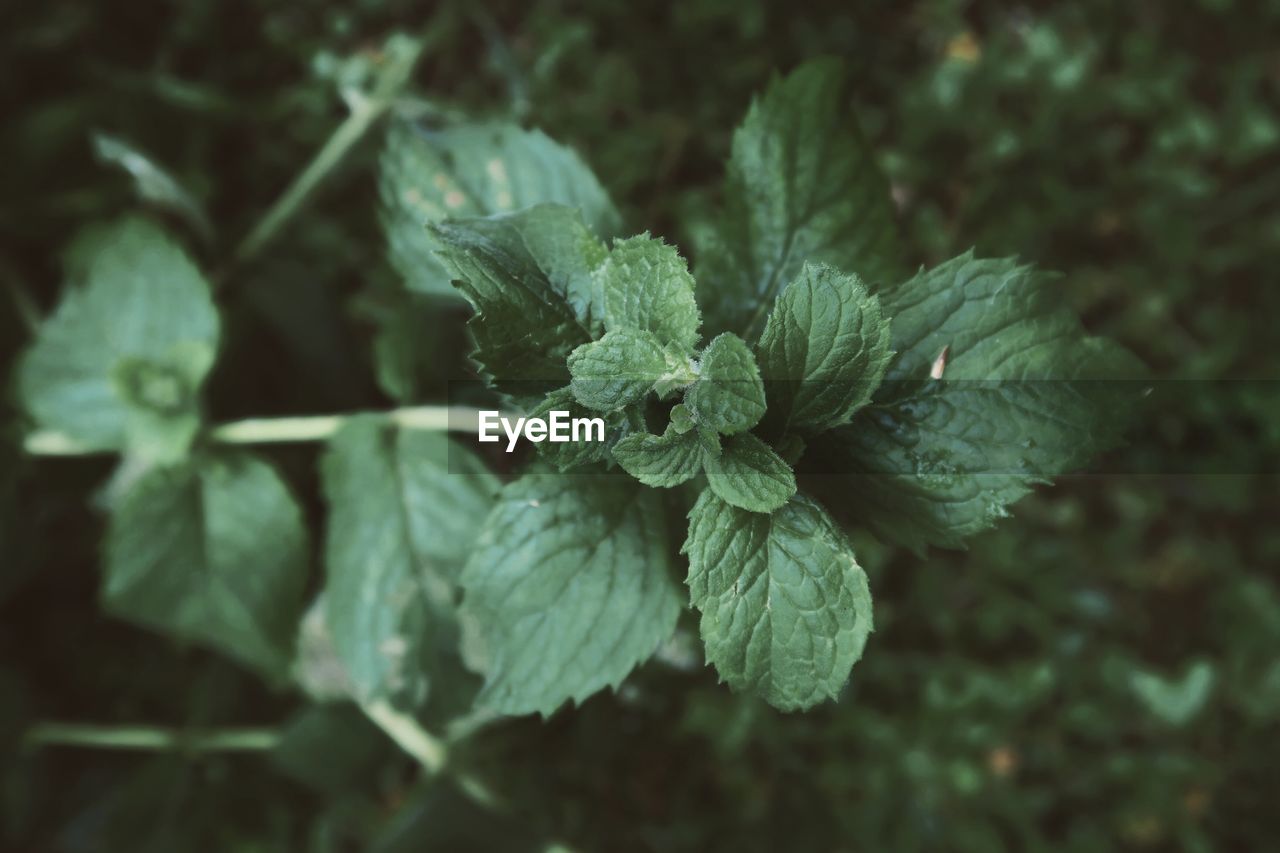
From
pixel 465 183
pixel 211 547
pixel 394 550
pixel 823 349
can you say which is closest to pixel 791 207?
pixel 823 349

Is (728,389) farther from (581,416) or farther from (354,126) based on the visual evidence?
(354,126)

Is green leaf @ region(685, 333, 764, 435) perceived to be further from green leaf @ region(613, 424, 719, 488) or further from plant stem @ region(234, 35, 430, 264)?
plant stem @ region(234, 35, 430, 264)

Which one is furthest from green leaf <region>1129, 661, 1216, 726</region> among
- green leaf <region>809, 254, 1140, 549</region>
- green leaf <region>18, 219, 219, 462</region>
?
green leaf <region>18, 219, 219, 462</region>

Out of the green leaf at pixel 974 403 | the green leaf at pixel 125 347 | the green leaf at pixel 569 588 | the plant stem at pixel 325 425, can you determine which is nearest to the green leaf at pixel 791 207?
the green leaf at pixel 974 403

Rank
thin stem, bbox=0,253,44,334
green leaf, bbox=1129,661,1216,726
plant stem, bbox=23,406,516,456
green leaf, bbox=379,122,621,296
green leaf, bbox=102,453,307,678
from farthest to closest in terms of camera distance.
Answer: green leaf, bbox=1129,661,1216,726, thin stem, bbox=0,253,44,334, green leaf, bbox=102,453,307,678, plant stem, bbox=23,406,516,456, green leaf, bbox=379,122,621,296

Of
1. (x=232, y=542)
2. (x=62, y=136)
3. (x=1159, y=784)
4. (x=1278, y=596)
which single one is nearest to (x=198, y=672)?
(x=232, y=542)

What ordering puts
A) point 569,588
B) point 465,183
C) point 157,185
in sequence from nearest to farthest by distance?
point 569,588, point 465,183, point 157,185
